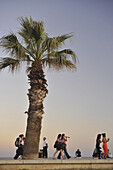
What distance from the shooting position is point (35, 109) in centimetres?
1468

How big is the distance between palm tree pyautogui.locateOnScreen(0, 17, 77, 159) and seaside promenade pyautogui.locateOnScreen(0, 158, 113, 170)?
2317 mm

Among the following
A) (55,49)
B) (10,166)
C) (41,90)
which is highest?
(55,49)

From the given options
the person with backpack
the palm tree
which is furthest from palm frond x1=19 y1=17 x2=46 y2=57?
the person with backpack

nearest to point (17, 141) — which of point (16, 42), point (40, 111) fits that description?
point (40, 111)

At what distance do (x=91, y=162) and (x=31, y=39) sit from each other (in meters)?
7.99

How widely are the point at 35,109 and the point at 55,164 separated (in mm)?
3726

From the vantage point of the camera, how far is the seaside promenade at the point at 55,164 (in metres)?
11.7

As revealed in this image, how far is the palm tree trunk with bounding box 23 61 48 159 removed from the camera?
46.0 feet

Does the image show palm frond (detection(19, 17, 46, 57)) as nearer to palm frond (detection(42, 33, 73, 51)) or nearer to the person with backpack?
palm frond (detection(42, 33, 73, 51))

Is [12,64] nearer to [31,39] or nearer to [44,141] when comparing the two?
[31,39]

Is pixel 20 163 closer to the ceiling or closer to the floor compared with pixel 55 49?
closer to the floor

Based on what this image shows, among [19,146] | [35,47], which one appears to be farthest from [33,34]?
[19,146]

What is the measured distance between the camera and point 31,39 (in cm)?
1559

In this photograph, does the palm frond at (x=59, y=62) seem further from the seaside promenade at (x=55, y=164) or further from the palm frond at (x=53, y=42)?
the seaside promenade at (x=55, y=164)
